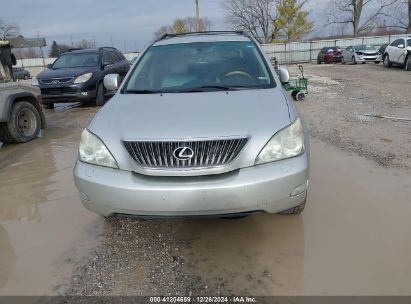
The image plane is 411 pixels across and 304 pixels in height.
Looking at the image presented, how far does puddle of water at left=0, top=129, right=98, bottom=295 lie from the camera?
9.30ft

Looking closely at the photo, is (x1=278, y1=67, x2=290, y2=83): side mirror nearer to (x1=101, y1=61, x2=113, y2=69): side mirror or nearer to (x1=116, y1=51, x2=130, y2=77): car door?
(x1=101, y1=61, x2=113, y2=69): side mirror

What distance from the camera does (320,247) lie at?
119 inches

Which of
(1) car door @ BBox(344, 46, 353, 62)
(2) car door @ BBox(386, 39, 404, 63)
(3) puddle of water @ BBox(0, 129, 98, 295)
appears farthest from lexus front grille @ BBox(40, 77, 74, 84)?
(1) car door @ BBox(344, 46, 353, 62)

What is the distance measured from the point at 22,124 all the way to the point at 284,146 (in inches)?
245

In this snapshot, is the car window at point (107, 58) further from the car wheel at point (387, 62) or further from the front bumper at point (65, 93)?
the car wheel at point (387, 62)

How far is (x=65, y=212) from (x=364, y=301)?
2.95m

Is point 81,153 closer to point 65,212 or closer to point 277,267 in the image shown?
point 65,212

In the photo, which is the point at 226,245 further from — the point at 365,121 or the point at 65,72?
the point at 65,72

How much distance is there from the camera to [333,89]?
12469mm

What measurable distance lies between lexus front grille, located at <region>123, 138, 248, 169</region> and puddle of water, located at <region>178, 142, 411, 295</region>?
2.86 feet

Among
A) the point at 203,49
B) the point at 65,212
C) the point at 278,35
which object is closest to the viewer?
the point at 65,212

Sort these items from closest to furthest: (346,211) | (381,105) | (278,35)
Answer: (346,211) → (381,105) → (278,35)

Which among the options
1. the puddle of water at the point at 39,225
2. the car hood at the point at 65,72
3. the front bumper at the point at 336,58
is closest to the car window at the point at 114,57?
the car hood at the point at 65,72

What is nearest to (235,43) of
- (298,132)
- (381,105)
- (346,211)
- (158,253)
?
(298,132)
